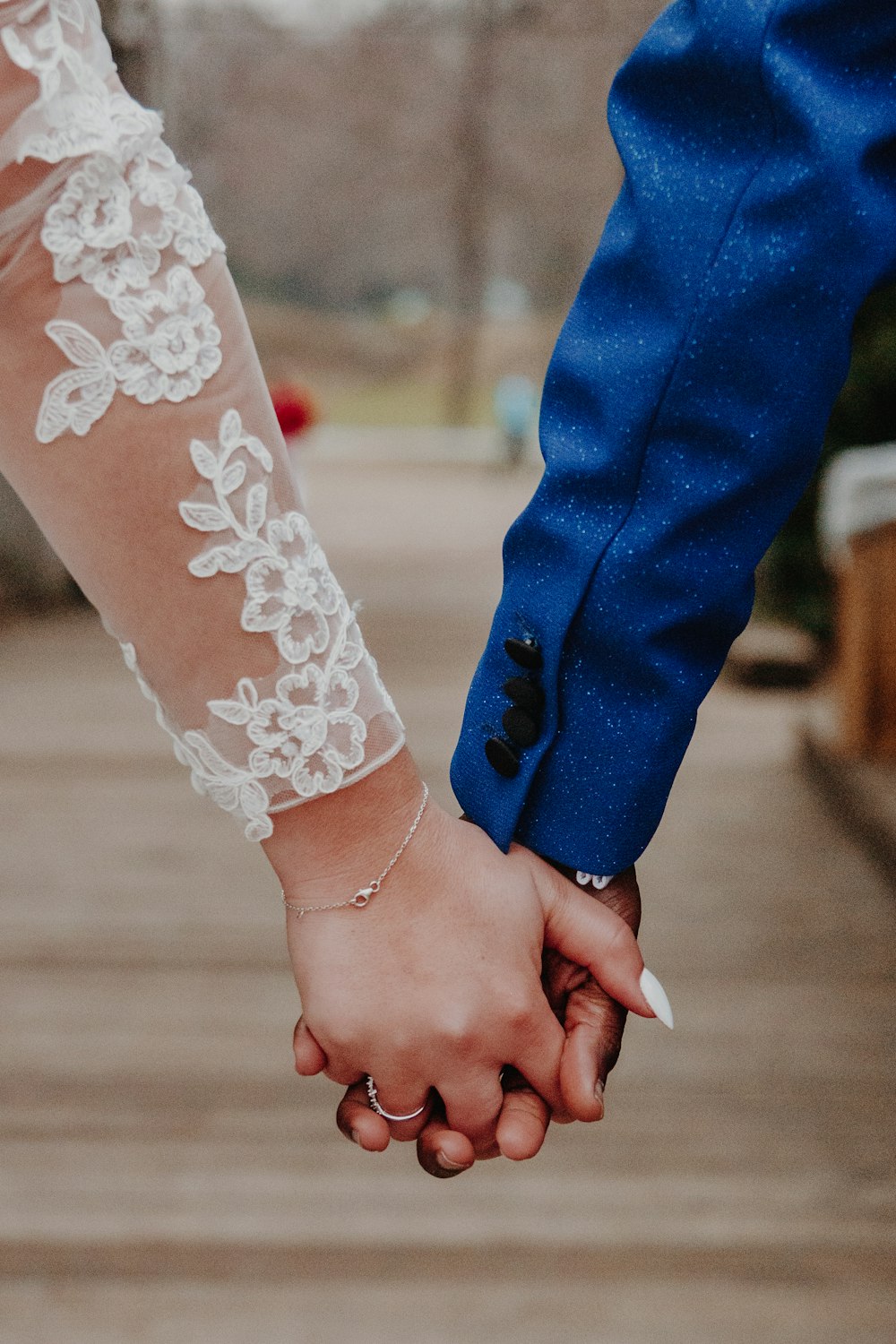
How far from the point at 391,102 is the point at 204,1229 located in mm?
9982

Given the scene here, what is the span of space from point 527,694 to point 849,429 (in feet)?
8.81

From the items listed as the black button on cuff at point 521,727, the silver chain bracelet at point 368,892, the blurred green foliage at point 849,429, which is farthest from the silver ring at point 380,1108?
the blurred green foliage at point 849,429

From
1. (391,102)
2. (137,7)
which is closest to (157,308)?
(137,7)

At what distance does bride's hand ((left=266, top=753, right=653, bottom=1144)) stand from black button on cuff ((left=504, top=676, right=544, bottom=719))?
8 cm

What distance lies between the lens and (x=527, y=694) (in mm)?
811

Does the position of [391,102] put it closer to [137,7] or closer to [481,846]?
[137,7]

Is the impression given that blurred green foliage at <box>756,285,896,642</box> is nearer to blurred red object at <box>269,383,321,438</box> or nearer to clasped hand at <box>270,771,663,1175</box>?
blurred red object at <box>269,383,321,438</box>

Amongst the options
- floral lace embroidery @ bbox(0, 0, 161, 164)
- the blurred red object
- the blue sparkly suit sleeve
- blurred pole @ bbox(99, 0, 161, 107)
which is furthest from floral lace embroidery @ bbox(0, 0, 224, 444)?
blurred pole @ bbox(99, 0, 161, 107)

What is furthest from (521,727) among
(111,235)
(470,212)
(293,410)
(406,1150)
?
(470,212)

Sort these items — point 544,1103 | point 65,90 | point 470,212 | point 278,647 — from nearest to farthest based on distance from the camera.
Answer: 1. point 65,90
2. point 278,647
3. point 544,1103
4. point 470,212

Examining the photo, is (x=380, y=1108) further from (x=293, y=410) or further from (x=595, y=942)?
(x=293, y=410)

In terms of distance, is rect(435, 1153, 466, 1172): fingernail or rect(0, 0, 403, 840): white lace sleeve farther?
rect(435, 1153, 466, 1172): fingernail

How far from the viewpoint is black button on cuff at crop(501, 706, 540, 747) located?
0.82 m

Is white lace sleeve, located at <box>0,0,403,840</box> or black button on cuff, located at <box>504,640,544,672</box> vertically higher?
white lace sleeve, located at <box>0,0,403,840</box>
